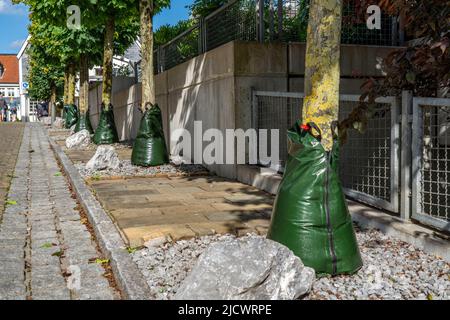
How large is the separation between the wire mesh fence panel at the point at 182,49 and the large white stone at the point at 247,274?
26.7 feet

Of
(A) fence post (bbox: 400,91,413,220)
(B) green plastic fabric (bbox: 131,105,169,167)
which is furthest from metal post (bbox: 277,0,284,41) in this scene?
(A) fence post (bbox: 400,91,413,220)

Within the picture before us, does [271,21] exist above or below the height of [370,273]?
above

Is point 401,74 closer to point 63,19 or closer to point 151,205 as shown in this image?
point 151,205

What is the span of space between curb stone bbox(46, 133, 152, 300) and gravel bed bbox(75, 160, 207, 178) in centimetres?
165

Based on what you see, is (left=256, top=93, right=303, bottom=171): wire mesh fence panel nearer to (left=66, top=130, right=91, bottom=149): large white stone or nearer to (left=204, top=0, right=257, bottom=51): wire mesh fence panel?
(left=204, top=0, right=257, bottom=51): wire mesh fence panel

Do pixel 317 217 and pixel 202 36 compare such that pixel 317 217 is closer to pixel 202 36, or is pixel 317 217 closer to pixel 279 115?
pixel 279 115

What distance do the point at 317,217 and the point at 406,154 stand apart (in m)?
1.54

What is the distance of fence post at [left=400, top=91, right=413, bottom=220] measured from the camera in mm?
4816

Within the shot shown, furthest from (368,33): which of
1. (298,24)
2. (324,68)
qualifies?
(324,68)

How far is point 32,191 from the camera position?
26.6 ft

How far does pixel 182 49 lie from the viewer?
12195 millimetres

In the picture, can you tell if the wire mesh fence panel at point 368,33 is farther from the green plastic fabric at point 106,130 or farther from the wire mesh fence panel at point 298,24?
the green plastic fabric at point 106,130

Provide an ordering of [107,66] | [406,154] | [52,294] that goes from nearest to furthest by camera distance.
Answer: [52,294] → [406,154] → [107,66]

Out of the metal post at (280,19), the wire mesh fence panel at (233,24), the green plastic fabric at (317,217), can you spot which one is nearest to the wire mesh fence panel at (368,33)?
the metal post at (280,19)
